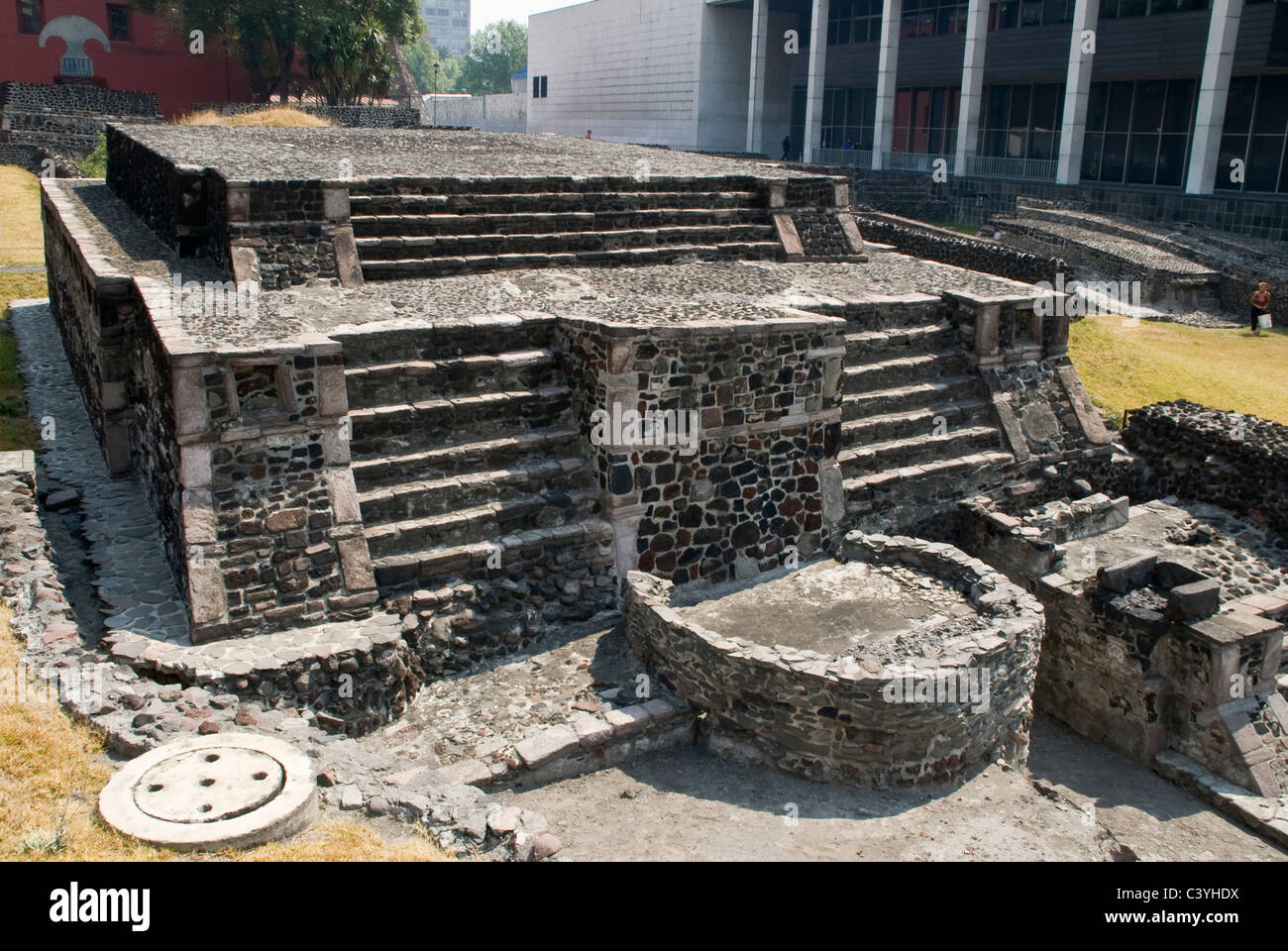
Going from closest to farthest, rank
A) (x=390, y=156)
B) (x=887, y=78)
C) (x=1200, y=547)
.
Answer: (x=1200, y=547)
(x=390, y=156)
(x=887, y=78)

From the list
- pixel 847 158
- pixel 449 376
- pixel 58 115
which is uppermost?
pixel 58 115

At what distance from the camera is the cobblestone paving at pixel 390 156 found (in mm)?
14609

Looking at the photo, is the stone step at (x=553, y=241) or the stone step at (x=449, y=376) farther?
the stone step at (x=553, y=241)

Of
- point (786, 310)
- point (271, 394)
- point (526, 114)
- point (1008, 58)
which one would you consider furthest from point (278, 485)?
point (526, 114)

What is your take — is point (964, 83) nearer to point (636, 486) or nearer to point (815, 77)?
point (815, 77)

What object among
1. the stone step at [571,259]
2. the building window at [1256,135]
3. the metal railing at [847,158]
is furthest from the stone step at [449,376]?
→ the metal railing at [847,158]

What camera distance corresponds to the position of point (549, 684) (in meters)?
9.37

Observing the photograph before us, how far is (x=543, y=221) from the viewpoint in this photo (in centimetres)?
1448

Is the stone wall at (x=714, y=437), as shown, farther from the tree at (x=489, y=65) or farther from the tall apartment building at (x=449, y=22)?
the tall apartment building at (x=449, y=22)

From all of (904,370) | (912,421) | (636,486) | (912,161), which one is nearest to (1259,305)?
(904,370)

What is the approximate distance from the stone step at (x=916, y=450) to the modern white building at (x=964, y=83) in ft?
60.1

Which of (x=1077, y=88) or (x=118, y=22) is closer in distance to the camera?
(x=1077, y=88)

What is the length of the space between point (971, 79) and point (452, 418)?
27.6 metres

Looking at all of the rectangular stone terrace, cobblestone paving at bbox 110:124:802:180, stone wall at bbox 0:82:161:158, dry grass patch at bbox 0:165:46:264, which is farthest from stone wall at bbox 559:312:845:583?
stone wall at bbox 0:82:161:158
